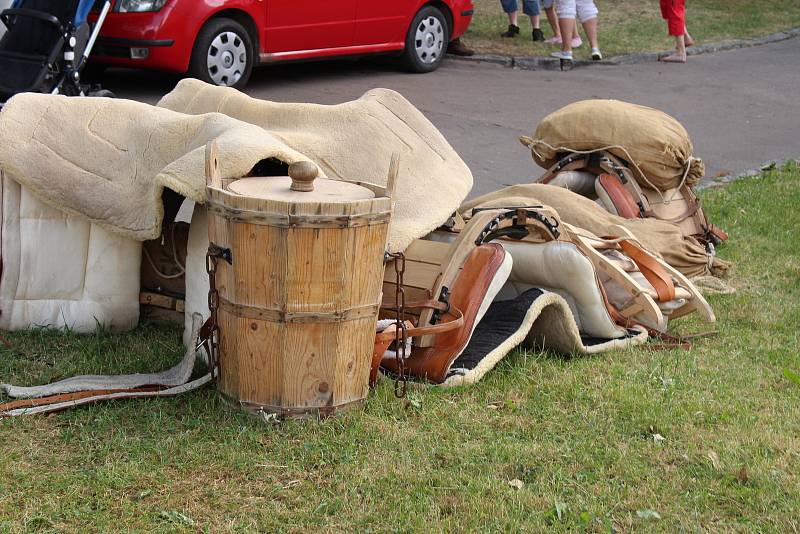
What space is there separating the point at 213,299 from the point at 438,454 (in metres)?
0.88

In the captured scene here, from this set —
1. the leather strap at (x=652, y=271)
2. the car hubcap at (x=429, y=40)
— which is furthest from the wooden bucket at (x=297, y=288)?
the car hubcap at (x=429, y=40)

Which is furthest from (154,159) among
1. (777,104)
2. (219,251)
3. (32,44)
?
(777,104)

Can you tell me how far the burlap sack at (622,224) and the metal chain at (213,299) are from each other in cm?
170

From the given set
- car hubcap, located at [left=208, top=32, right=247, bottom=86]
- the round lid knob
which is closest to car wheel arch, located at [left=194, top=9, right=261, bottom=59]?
car hubcap, located at [left=208, top=32, right=247, bottom=86]

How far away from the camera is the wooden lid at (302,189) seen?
3.36 metres

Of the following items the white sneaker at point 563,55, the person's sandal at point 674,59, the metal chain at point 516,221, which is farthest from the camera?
the person's sandal at point 674,59

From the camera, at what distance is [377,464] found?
3.28 meters

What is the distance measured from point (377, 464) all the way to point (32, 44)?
595 centimetres

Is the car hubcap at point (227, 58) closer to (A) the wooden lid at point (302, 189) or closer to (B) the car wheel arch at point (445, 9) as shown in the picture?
(B) the car wheel arch at point (445, 9)

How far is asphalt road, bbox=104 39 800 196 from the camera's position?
8.92m

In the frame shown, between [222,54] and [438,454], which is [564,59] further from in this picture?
[438,454]

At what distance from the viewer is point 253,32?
1018 centimetres

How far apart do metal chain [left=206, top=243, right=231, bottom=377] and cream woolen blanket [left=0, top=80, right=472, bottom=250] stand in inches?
13.3

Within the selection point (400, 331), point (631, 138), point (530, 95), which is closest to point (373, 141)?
point (400, 331)
